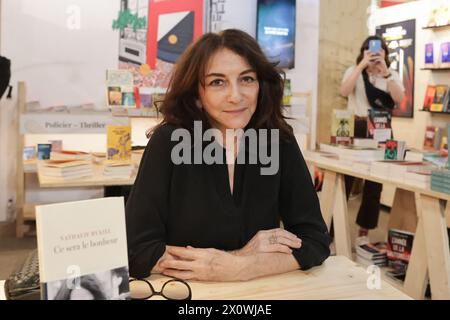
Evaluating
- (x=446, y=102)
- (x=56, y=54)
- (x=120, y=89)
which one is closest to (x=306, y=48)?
(x=446, y=102)

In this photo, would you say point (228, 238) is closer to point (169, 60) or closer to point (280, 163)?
point (280, 163)

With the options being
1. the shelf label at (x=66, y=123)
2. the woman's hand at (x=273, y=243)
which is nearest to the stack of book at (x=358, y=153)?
the woman's hand at (x=273, y=243)

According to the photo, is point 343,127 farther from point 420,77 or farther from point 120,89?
point 420,77

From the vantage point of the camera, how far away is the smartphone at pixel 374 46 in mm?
3369

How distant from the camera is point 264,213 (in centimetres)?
146

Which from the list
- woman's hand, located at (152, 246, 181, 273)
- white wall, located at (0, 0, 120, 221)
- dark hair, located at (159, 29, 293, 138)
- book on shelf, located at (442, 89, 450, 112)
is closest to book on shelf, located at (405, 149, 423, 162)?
dark hair, located at (159, 29, 293, 138)

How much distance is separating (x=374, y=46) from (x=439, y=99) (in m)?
1.88

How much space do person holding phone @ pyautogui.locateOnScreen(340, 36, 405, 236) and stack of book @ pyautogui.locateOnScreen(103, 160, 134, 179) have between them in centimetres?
156

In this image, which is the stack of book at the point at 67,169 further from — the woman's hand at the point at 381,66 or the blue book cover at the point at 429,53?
the blue book cover at the point at 429,53

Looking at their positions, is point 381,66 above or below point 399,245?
above

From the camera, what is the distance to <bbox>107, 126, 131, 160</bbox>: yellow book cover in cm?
322

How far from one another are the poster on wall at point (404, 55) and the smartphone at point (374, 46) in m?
2.14

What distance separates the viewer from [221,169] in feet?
4.60

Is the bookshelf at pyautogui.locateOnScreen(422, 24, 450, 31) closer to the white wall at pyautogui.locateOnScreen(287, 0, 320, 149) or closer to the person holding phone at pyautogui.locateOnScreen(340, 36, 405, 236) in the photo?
the white wall at pyautogui.locateOnScreen(287, 0, 320, 149)
